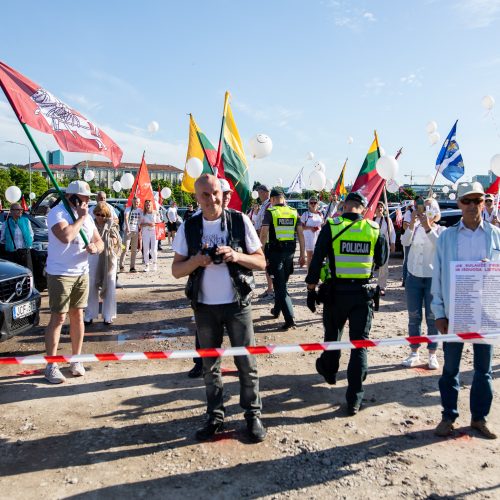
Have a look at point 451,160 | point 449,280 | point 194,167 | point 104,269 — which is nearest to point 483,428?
point 449,280

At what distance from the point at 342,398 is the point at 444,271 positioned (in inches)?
63.6

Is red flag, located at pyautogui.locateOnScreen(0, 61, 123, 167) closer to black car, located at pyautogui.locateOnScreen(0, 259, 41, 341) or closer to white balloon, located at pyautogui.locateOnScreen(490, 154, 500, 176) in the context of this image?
black car, located at pyautogui.locateOnScreen(0, 259, 41, 341)

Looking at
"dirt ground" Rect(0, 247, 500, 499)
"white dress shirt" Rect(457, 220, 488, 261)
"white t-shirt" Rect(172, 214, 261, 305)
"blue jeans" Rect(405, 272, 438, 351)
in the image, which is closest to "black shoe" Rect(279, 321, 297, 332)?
"dirt ground" Rect(0, 247, 500, 499)

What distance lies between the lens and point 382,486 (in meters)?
2.98

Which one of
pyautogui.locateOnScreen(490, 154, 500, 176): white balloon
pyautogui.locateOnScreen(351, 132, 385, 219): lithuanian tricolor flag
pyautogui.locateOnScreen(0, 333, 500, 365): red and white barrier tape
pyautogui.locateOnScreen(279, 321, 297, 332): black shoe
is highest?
pyautogui.locateOnScreen(490, 154, 500, 176): white balloon

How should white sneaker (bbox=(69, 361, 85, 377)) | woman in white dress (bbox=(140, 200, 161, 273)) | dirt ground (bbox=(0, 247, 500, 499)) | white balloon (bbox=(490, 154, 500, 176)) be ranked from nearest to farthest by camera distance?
dirt ground (bbox=(0, 247, 500, 499)), white sneaker (bbox=(69, 361, 85, 377)), white balloon (bbox=(490, 154, 500, 176)), woman in white dress (bbox=(140, 200, 161, 273))

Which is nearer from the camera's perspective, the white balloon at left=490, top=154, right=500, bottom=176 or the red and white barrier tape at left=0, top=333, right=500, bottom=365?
the red and white barrier tape at left=0, top=333, right=500, bottom=365

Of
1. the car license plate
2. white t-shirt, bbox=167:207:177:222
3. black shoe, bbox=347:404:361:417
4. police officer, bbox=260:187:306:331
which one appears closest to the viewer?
black shoe, bbox=347:404:361:417

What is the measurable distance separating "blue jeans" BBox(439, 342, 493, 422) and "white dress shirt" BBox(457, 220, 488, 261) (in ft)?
2.27

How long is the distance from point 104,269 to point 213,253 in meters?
3.95

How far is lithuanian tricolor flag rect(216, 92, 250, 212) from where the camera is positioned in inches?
279

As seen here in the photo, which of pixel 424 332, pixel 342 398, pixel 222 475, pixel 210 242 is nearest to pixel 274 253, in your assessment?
pixel 424 332

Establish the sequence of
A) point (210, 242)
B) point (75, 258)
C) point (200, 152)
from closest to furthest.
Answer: point (210, 242)
point (75, 258)
point (200, 152)

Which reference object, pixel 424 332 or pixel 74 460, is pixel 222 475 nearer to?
pixel 74 460
